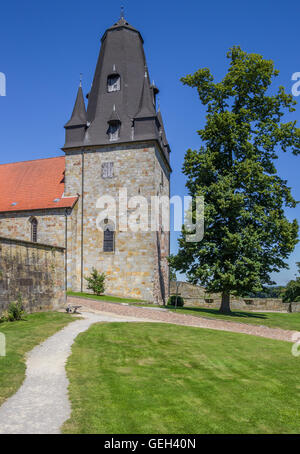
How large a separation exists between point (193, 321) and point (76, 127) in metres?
19.4

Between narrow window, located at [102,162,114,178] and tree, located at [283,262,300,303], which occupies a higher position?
narrow window, located at [102,162,114,178]

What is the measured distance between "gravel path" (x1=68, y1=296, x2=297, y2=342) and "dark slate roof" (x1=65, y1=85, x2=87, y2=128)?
15328 mm

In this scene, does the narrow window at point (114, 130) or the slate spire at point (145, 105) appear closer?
the slate spire at point (145, 105)

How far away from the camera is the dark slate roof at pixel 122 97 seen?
28844 mm

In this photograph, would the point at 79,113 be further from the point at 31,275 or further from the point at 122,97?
the point at 31,275

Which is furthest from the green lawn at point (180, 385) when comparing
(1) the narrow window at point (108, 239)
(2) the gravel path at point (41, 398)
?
(1) the narrow window at point (108, 239)

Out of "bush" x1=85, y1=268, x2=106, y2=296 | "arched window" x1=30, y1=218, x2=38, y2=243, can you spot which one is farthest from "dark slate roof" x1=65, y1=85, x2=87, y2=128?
"bush" x1=85, y1=268, x2=106, y2=296

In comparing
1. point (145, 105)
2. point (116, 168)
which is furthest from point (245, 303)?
point (145, 105)

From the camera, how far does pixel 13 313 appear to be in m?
14.8

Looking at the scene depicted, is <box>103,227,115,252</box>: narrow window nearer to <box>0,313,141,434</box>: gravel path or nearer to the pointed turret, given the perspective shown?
the pointed turret

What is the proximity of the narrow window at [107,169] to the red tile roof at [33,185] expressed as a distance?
9.67 ft

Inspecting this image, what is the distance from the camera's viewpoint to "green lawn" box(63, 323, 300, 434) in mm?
5539

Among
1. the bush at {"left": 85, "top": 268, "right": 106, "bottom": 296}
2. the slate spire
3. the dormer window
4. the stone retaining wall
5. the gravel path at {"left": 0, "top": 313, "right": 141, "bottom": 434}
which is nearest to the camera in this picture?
the gravel path at {"left": 0, "top": 313, "right": 141, "bottom": 434}

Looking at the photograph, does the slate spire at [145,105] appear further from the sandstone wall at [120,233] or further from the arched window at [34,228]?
the arched window at [34,228]
